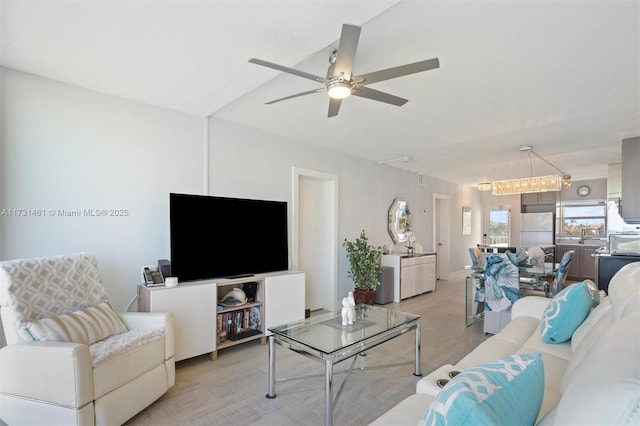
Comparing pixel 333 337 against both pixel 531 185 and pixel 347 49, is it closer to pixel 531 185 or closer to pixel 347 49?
pixel 347 49

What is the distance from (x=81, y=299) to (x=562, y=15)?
3.73 m

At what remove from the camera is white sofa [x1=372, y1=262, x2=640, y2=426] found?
628 millimetres

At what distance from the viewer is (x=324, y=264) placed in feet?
16.4

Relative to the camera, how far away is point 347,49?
69.5 inches

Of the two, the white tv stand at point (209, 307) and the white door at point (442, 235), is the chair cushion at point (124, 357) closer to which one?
the white tv stand at point (209, 307)

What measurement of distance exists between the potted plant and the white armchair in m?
2.92

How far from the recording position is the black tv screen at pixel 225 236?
10.1ft

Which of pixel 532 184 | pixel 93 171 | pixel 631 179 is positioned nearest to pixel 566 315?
pixel 631 179

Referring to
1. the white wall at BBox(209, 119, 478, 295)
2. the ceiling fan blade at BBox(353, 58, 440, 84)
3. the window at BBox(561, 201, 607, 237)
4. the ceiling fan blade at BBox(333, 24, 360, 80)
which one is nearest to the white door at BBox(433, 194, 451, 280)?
the white wall at BBox(209, 119, 478, 295)

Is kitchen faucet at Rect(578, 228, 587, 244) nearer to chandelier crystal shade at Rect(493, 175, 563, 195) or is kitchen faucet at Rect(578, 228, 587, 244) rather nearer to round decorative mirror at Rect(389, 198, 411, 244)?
chandelier crystal shade at Rect(493, 175, 563, 195)

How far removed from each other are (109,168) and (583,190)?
9.77 meters

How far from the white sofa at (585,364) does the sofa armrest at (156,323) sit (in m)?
1.85

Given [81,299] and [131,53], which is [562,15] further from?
[81,299]

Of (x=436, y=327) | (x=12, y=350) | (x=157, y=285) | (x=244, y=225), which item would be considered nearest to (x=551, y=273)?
(x=436, y=327)
